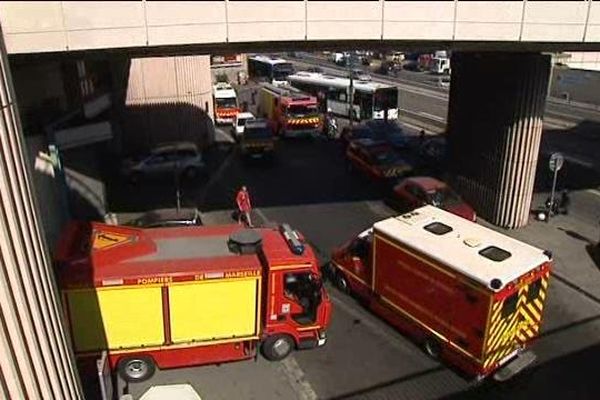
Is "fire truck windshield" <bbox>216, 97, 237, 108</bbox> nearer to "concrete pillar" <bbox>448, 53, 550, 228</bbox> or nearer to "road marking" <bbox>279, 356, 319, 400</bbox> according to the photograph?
"concrete pillar" <bbox>448, 53, 550, 228</bbox>

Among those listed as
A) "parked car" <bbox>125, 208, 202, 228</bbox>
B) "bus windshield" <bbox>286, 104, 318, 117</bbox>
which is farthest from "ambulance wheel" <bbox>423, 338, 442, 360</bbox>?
"bus windshield" <bbox>286, 104, 318, 117</bbox>

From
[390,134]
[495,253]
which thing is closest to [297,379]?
[495,253]

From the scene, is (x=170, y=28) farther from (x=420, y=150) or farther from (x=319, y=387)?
(x=420, y=150)

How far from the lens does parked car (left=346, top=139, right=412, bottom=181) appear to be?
81.5ft

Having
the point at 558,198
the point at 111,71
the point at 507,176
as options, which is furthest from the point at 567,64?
the point at 111,71

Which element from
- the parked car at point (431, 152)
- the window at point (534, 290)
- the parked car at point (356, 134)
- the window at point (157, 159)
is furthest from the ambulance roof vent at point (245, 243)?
the parked car at point (356, 134)

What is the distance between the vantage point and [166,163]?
86.5 ft

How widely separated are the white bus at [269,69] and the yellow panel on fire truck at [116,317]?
38146mm

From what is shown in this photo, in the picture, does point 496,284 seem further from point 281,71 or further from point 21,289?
point 281,71

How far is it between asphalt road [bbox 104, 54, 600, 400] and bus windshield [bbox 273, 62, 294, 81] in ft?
89.2

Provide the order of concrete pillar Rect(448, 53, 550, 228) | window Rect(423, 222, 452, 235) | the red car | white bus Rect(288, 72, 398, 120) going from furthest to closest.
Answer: white bus Rect(288, 72, 398, 120) < the red car < concrete pillar Rect(448, 53, 550, 228) < window Rect(423, 222, 452, 235)

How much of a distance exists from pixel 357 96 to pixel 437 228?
85.6ft

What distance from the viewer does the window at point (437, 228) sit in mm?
12859

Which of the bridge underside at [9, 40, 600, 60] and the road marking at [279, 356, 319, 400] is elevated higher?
the bridge underside at [9, 40, 600, 60]
